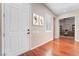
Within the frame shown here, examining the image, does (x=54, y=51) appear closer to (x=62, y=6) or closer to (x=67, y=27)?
(x=62, y=6)

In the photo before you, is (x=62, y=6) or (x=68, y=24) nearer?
(x=62, y=6)

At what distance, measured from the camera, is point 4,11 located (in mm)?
2848

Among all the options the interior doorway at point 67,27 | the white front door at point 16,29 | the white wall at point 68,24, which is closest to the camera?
the white front door at point 16,29

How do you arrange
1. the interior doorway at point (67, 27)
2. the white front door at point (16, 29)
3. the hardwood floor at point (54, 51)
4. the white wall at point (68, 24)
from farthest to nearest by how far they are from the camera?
the white wall at point (68, 24)
the interior doorway at point (67, 27)
the hardwood floor at point (54, 51)
the white front door at point (16, 29)

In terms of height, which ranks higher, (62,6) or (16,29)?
(62,6)

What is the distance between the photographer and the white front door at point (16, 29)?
297cm

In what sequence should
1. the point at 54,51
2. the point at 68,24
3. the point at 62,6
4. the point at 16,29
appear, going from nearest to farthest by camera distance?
the point at 16,29 < the point at 54,51 < the point at 62,6 < the point at 68,24

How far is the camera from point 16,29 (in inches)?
129

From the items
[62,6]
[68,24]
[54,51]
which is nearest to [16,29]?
[54,51]

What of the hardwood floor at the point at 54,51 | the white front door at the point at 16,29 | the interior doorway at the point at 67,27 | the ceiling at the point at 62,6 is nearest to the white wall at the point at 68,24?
the interior doorway at the point at 67,27

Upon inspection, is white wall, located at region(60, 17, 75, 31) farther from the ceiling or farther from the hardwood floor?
the hardwood floor

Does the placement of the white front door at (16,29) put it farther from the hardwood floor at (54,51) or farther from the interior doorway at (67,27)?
the interior doorway at (67,27)

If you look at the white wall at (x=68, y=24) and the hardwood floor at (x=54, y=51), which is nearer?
the hardwood floor at (x=54, y=51)

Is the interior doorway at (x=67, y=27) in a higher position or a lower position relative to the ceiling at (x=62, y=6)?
lower
